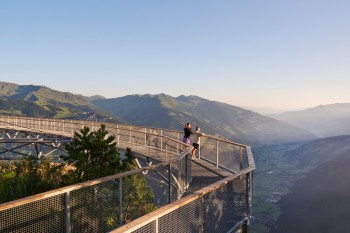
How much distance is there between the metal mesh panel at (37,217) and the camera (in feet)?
15.2

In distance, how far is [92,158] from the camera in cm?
1231

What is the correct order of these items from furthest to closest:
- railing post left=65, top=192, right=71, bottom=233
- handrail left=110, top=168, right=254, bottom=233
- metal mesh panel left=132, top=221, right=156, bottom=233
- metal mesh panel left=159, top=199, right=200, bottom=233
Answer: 1. railing post left=65, top=192, right=71, bottom=233
2. metal mesh panel left=159, top=199, right=200, bottom=233
3. metal mesh panel left=132, top=221, right=156, bottom=233
4. handrail left=110, top=168, right=254, bottom=233

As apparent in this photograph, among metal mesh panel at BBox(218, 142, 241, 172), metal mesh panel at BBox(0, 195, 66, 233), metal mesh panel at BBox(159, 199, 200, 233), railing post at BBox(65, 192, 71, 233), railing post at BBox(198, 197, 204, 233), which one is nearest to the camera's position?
metal mesh panel at BBox(159, 199, 200, 233)

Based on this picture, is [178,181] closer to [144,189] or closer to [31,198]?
[144,189]

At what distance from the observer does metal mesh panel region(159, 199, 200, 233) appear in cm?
420

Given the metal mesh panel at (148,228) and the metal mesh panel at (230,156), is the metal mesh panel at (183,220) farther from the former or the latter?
the metal mesh panel at (230,156)

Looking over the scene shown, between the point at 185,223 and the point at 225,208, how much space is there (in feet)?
5.73

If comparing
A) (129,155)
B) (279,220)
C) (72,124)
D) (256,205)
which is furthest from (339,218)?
(129,155)

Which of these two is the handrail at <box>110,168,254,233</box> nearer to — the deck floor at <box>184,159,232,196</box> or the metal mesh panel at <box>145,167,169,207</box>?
the metal mesh panel at <box>145,167,169,207</box>

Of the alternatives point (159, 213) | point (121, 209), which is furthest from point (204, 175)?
point (159, 213)

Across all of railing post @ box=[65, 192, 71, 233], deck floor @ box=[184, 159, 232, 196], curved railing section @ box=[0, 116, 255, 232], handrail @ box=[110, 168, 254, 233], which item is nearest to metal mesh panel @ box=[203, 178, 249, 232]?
curved railing section @ box=[0, 116, 255, 232]

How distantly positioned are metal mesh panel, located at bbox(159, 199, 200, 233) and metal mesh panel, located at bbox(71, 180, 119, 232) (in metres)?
1.89

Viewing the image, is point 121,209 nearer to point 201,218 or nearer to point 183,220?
point 201,218

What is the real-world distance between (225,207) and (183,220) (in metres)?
1.83
